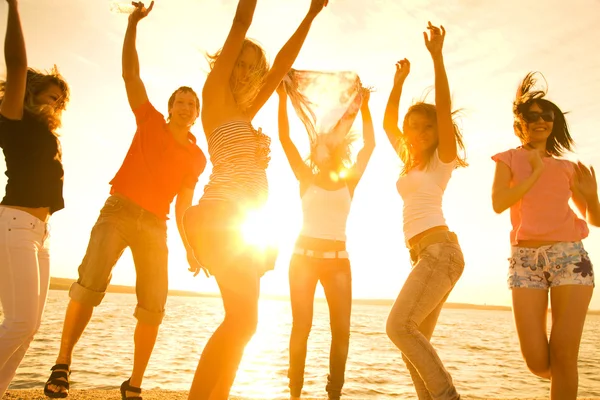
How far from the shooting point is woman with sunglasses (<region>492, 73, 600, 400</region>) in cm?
407

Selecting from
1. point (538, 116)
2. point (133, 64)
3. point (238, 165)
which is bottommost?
point (238, 165)

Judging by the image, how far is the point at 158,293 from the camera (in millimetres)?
4762

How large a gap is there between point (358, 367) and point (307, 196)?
7838mm

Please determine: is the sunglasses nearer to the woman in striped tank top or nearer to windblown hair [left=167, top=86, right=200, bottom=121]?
the woman in striped tank top

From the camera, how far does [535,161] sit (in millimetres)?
4281

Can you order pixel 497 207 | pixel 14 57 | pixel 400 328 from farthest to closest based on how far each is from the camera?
pixel 497 207 → pixel 400 328 → pixel 14 57

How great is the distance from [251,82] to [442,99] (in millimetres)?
1758

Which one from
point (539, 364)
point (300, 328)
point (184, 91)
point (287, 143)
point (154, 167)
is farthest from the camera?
point (287, 143)

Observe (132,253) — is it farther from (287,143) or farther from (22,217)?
(287,143)

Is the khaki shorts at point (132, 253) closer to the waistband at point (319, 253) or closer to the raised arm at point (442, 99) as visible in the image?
the waistband at point (319, 253)

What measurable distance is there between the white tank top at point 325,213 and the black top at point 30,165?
2.44 m

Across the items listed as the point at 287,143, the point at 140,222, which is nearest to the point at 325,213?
the point at 287,143

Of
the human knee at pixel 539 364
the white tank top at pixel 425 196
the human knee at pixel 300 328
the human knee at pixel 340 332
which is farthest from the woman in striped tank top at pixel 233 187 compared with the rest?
the human knee at pixel 539 364

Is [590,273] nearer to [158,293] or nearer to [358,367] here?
[158,293]
